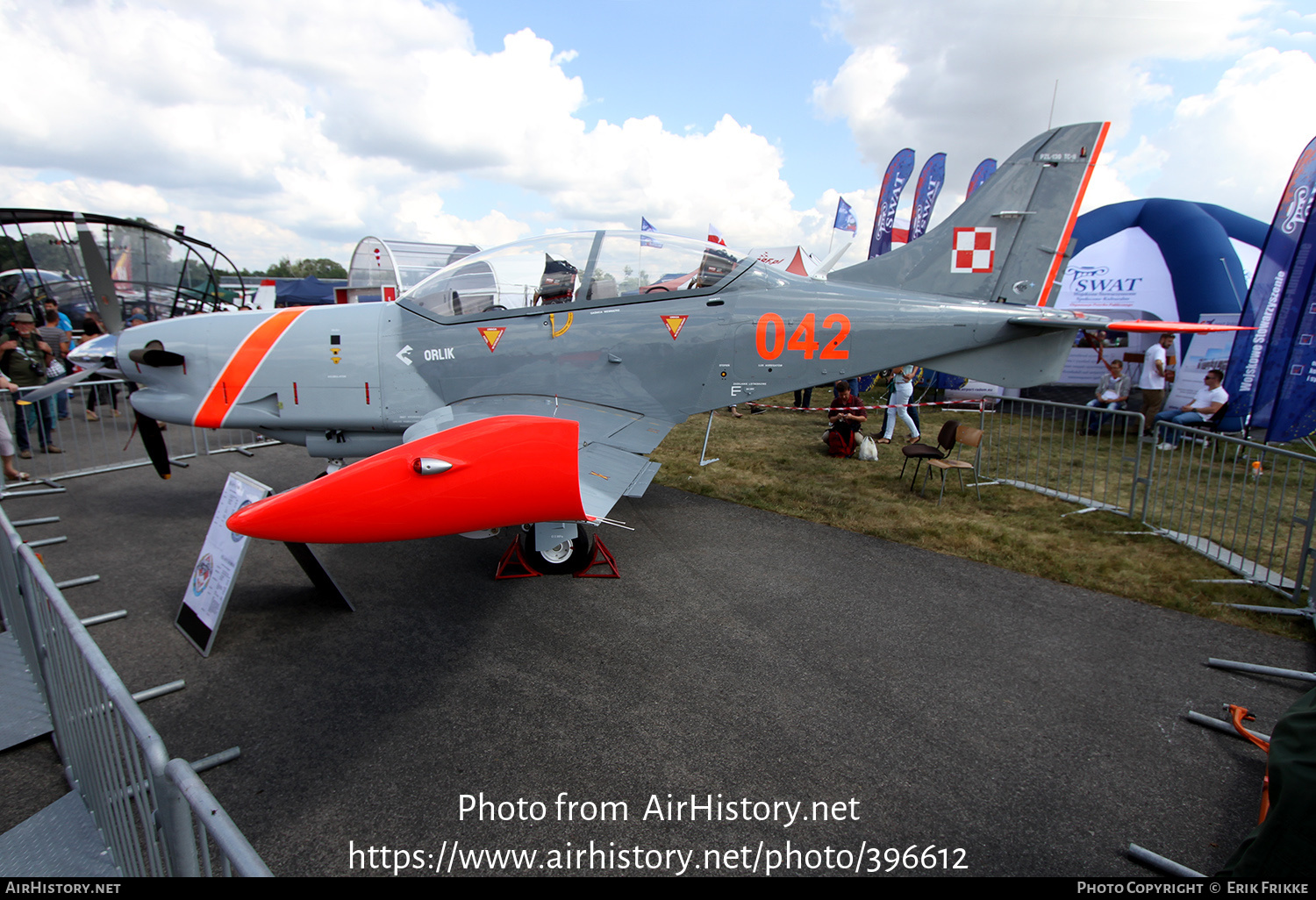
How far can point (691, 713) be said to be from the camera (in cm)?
330

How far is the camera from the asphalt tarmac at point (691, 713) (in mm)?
2555

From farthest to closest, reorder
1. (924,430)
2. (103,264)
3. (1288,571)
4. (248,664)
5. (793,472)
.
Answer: (924,430) → (793,472) → (103,264) → (1288,571) → (248,664)

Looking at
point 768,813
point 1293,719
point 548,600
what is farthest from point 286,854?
point 1293,719

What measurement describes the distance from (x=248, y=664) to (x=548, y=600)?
1908 mm

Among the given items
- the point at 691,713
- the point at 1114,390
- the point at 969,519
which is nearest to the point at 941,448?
the point at 969,519

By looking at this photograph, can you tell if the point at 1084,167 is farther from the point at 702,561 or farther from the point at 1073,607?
the point at 702,561

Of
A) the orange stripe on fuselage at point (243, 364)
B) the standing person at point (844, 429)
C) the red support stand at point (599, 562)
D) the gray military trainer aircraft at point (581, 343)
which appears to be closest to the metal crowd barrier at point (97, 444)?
the orange stripe on fuselage at point (243, 364)

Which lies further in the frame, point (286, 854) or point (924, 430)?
point (924, 430)

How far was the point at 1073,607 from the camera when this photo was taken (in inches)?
182

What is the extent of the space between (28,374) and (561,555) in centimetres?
837

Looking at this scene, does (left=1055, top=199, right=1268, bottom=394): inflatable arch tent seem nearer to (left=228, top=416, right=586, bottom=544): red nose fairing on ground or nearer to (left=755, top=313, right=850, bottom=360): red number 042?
(left=755, top=313, right=850, bottom=360): red number 042

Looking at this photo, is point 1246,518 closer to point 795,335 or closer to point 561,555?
point 795,335

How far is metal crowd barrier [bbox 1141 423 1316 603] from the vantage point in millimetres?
4684

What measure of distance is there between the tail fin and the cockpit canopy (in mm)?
2141
